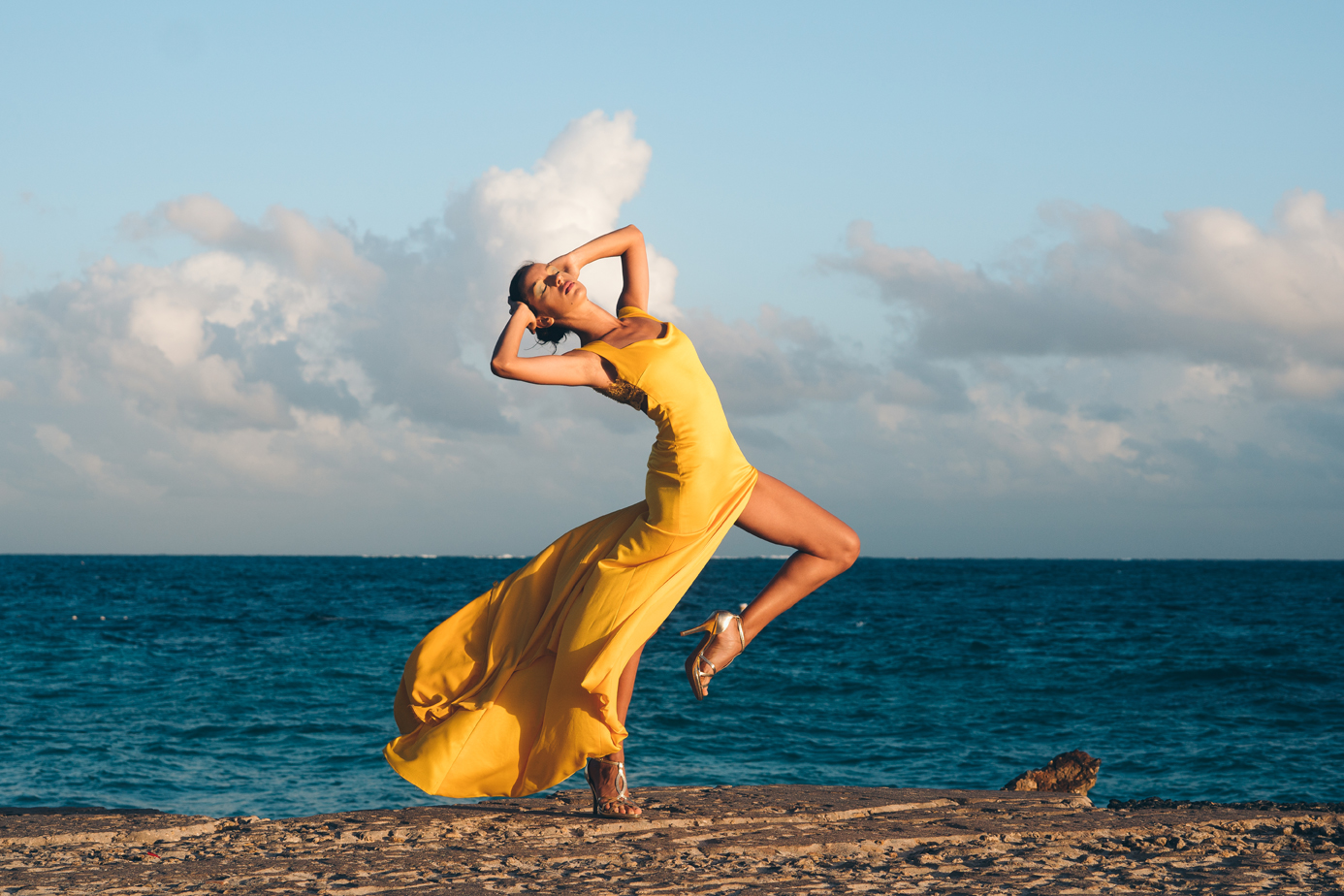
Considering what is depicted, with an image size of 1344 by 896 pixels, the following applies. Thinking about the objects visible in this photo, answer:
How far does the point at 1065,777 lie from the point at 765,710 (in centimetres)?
831

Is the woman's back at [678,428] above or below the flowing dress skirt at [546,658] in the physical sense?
above

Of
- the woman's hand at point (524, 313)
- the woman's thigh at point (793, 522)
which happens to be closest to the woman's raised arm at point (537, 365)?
the woman's hand at point (524, 313)

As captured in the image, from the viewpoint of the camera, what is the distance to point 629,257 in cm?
473

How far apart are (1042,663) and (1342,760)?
9726 millimetres

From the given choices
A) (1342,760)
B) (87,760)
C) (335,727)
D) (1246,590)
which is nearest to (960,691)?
(1342,760)

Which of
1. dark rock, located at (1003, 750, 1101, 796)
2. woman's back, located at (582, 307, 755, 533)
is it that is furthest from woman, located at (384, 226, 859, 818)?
dark rock, located at (1003, 750, 1101, 796)

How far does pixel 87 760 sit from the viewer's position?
1040 centimetres

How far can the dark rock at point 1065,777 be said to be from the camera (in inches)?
257

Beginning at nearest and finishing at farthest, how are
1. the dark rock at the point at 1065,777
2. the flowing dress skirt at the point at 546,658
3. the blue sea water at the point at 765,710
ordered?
the flowing dress skirt at the point at 546,658
the dark rock at the point at 1065,777
the blue sea water at the point at 765,710

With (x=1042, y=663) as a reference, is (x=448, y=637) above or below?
above

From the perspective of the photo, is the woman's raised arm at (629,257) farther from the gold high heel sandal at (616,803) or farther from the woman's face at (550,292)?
the gold high heel sandal at (616,803)

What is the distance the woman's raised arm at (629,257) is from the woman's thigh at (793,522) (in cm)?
103

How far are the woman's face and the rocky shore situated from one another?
2.21 m

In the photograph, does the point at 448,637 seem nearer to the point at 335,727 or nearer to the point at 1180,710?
the point at 335,727
